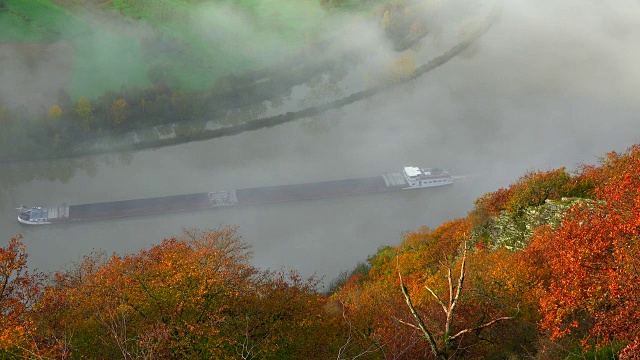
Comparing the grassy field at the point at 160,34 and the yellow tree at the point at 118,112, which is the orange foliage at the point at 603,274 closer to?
the yellow tree at the point at 118,112

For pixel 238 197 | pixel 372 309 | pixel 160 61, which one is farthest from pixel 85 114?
pixel 372 309

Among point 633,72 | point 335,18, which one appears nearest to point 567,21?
point 633,72

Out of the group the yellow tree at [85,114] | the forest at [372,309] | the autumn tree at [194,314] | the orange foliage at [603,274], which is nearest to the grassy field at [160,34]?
the yellow tree at [85,114]

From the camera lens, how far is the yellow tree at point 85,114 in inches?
1930

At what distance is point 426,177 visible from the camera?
143 feet

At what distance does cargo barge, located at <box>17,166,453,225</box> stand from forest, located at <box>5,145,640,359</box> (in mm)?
19064

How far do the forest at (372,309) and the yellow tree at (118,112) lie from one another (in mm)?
28684

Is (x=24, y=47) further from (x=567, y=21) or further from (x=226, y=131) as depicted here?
(x=567, y=21)

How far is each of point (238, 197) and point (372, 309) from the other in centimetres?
2471

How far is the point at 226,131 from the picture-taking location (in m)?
50.9

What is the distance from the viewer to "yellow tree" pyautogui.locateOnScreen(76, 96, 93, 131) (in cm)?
4903

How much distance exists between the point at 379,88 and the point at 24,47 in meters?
34.2

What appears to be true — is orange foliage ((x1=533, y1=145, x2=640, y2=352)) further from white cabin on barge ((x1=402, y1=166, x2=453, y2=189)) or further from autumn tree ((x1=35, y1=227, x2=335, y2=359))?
white cabin on barge ((x1=402, y1=166, x2=453, y2=189))

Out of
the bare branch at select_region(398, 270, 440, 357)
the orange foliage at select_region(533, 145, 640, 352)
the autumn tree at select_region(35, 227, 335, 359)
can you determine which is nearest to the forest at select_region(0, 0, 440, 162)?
the autumn tree at select_region(35, 227, 335, 359)
